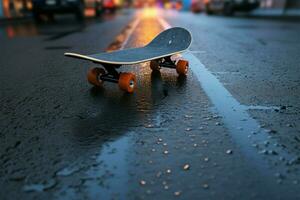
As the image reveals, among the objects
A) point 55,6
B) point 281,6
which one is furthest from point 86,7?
point 281,6

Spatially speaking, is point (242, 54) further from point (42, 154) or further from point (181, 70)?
point (42, 154)

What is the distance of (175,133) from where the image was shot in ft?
8.48

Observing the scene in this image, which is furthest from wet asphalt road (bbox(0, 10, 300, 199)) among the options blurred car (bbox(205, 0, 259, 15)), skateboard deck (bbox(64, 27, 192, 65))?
blurred car (bbox(205, 0, 259, 15))

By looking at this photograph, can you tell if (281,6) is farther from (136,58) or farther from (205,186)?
(205,186)

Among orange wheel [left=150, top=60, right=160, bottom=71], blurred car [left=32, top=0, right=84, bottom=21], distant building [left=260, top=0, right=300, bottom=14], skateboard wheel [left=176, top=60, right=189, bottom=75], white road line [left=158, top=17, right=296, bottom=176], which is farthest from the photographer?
distant building [left=260, top=0, right=300, bottom=14]

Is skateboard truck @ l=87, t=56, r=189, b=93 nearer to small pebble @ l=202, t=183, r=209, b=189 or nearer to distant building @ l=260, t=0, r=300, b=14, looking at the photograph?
small pebble @ l=202, t=183, r=209, b=189

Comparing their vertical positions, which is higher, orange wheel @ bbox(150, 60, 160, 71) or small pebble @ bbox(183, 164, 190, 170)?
orange wheel @ bbox(150, 60, 160, 71)

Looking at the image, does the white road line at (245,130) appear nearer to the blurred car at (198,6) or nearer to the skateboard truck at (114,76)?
the skateboard truck at (114,76)

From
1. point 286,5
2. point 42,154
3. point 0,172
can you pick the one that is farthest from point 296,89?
point 286,5

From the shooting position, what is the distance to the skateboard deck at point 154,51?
12.2ft

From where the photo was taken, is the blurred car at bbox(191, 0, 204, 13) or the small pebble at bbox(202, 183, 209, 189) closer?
the small pebble at bbox(202, 183, 209, 189)

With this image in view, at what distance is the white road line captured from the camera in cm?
218

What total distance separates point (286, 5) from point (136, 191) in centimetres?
2426

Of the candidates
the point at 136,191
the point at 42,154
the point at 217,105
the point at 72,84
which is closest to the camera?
the point at 136,191
